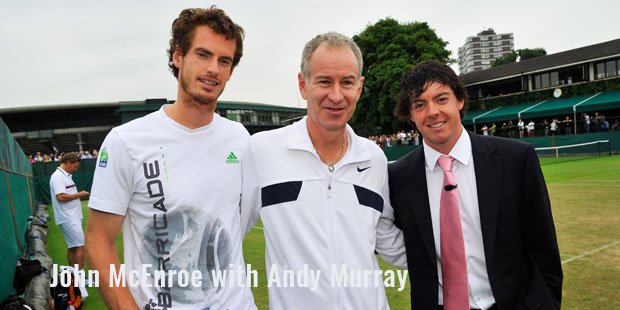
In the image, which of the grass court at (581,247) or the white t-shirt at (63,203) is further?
the white t-shirt at (63,203)

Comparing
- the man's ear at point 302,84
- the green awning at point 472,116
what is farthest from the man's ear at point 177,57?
the green awning at point 472,116

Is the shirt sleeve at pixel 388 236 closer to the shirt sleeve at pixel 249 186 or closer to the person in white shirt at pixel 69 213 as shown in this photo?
the shirt sleeve at pixel 249 186

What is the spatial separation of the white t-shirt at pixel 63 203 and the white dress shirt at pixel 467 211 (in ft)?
28.9

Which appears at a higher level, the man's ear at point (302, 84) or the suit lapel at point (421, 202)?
the man's ear at point (302, 84)

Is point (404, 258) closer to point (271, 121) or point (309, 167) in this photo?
point (309, 167)

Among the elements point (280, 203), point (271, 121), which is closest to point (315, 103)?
point (280, 203)

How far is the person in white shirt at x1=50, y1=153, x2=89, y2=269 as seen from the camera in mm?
9234

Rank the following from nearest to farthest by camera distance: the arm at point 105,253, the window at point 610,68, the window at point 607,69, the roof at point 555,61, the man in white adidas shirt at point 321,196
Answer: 1. the arm at point 105,253
2. the man in white adidas shirt at point 321,196
3. the window at point 607,69
4. the window at point 610,68
5. the roof at point 555,61

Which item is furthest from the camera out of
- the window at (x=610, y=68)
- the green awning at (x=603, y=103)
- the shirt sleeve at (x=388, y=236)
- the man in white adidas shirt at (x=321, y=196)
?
the window at (x=610, y=68)

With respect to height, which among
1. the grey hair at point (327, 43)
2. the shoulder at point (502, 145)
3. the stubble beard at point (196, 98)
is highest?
the grey hair at point (327, 43)

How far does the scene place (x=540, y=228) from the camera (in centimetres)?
274

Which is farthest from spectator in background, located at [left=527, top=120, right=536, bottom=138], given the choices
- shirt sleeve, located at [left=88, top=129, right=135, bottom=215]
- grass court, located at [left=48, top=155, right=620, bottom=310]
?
shirt sleeve, located at [left=88, top=129, right=135, bottom=215]

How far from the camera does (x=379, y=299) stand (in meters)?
2.70

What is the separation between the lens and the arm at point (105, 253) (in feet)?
7.75
